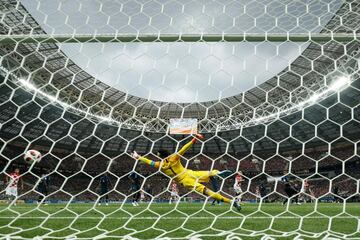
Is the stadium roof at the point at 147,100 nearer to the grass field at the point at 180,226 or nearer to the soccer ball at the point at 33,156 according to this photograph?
the grass field at the point at 180,226

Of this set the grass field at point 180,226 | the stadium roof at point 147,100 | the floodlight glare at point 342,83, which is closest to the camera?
the grass field at point 180,226

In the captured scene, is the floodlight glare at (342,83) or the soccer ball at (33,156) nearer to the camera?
the floodlight glare at (342,83)

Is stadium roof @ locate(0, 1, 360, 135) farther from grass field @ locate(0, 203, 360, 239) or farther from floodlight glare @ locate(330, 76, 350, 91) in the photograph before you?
grass field @ locate(0, 203, 360, 239)

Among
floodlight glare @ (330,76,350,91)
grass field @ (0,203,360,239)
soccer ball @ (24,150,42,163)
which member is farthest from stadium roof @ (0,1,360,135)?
soccer ball @ (24,150,42,163)

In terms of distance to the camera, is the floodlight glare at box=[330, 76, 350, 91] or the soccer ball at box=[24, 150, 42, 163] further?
the soccer ball at box=[24, 150, 42, 163]

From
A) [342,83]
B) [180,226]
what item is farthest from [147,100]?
[342,83]

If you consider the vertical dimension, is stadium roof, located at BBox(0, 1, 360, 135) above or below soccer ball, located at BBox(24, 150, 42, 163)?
above

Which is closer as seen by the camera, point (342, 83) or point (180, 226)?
point (180, 226)

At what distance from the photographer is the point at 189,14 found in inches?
151

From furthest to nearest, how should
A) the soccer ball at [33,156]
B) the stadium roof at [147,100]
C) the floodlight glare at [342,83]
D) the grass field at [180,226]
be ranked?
the soccer ball at [33,156] < the floodlight glare at [342,83] < the stadium roof at [147,100] < the grass field at [180,226]

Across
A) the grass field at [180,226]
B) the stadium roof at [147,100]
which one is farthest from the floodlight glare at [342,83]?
the grass field at [180,226]

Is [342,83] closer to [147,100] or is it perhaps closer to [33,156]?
[147,100]

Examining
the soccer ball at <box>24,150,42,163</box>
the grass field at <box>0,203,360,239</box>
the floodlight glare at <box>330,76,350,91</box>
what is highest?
the floodlight glare at <box>330,76,350,91</box>

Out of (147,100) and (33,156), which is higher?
(147,100)
